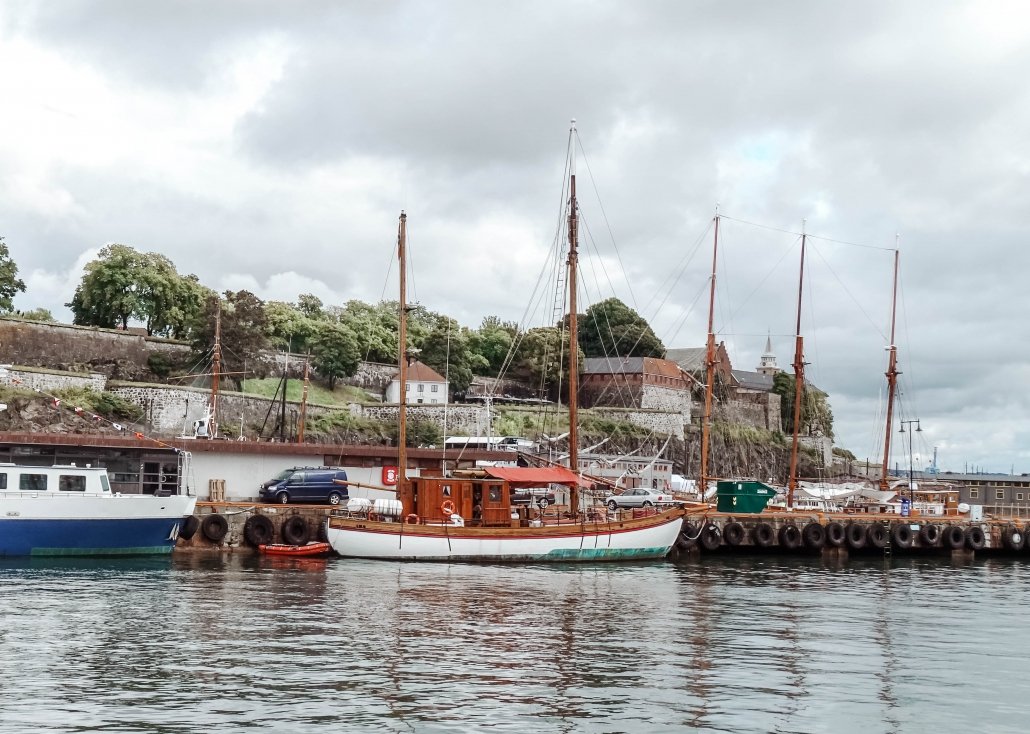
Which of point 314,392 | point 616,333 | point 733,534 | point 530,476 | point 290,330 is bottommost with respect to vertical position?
point 733,534

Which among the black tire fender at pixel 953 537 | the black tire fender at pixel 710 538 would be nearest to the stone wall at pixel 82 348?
the black tire fender at pixel 710 538

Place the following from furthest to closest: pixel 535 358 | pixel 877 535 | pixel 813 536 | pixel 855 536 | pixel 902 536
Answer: pixel 535 358, pixel 902 536, pixel 877 535, pixel 855 536, pixel 813 536

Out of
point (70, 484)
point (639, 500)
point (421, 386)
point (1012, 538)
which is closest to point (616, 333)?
point (421, 386)

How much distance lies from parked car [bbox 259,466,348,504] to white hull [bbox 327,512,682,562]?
231 inches

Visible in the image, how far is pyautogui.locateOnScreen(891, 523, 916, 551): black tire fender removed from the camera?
54938mm

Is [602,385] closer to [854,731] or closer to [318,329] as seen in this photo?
[318,329]

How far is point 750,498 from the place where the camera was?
5462 centimetres

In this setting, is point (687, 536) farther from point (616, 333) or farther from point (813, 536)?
point (616, 333)

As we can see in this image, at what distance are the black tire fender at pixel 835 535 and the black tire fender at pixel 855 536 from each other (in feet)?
0.76

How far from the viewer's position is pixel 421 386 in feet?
341

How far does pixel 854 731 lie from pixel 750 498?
123 feet

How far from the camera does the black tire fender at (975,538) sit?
56625 mm

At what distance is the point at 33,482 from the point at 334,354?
2304 inches

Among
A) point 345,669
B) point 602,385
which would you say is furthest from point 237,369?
point 345,669
